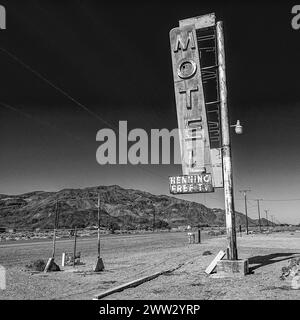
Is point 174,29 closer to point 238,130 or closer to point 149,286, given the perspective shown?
point 238,130

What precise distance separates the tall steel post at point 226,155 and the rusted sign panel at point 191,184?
943 millimetres

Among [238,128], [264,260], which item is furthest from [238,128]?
[264,260]

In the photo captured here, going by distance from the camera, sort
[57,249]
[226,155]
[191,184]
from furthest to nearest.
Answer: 1. [57,249]
2. [191,184]
3. [226,155]

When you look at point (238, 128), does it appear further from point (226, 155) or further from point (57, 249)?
point (57, 249)

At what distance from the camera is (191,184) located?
15297 mm

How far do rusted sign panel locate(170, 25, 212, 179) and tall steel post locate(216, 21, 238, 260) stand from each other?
3.29ft

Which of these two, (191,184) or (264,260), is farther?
(264,260)

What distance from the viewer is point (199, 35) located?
51.8 ft

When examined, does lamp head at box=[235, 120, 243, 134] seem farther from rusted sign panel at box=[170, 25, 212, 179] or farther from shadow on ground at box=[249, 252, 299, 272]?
shadow on ground at box=[249, 252, 299, 272]

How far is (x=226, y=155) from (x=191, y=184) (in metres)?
1.97

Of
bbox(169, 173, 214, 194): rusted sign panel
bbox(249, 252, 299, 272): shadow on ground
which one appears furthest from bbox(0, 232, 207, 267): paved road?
bbox(249, 252, 299, 272): shadow on ground

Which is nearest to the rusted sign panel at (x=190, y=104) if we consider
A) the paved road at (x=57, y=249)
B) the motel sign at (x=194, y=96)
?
the motel sign at (x=194, y=96)
